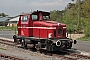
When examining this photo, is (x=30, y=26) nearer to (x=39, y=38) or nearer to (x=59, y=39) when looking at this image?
(x=39, y=38)

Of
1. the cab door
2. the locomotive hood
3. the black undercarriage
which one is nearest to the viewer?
the black undercarriage

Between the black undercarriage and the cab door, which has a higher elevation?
the cab door

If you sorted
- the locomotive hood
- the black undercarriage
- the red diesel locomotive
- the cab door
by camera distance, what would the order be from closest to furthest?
the black undercarriage
the red diesel locomotive
the locomotive hood
the cab door

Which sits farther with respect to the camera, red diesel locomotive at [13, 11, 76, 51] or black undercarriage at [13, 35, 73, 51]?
red diesel locomotive at [13, 11, 76, 51]

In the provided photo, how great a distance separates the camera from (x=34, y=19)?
17828 mm

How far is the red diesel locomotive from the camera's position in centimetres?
1575

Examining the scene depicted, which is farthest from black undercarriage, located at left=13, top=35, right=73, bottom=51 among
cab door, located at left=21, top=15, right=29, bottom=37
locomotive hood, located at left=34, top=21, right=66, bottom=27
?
locomotive hood, located at left=34, top=21, right=66, bottom=27

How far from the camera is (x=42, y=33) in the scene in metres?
16.9

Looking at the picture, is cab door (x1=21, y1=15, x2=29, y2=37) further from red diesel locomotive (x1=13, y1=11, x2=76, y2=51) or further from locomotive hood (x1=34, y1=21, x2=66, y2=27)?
locomotive hood (x1=34, y1=21, x2=66, y2=27)

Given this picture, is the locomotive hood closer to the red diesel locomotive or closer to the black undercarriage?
the red diesel locomotive

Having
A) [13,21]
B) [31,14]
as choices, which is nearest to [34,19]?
[31,14]

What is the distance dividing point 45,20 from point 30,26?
4.38 feet

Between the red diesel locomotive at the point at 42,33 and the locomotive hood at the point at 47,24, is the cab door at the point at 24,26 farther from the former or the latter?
the locomotive hood at the point at 47,24

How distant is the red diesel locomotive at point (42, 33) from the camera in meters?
15.8
